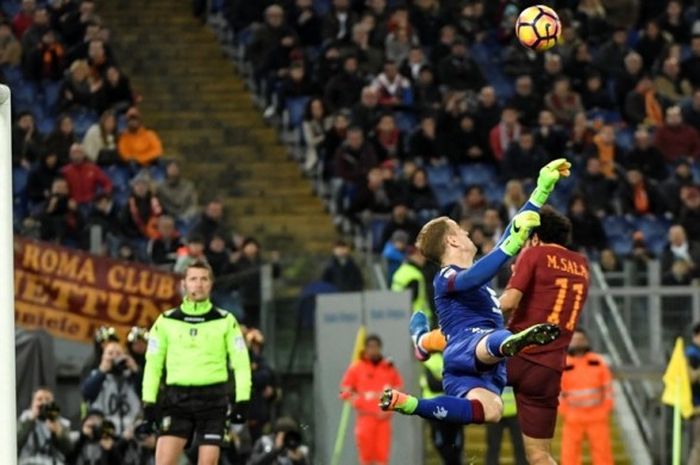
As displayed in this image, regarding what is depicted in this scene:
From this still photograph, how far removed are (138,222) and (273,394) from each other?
3304 mm

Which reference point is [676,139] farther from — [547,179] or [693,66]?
[547,179]

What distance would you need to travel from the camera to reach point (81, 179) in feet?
71.1

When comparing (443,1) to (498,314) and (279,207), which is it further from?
(498,314)

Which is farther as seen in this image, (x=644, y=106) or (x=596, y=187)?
(x=644, y=106)

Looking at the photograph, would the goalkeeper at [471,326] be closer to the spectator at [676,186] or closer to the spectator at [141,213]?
the spectator at [141,213]

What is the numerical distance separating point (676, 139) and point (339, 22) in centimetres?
467

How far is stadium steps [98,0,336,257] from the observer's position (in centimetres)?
2373

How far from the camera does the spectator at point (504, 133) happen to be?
23406 millimetres

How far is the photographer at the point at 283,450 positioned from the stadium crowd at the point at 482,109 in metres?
3.35

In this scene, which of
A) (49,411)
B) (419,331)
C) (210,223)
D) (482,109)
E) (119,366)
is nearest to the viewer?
(419,331)

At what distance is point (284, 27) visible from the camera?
25250 mm

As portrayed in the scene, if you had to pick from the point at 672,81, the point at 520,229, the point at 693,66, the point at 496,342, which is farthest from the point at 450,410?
the point at 693,66

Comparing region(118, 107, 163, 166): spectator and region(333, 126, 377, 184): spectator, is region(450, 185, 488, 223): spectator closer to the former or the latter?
region(333, 126, 377, 184): spectator

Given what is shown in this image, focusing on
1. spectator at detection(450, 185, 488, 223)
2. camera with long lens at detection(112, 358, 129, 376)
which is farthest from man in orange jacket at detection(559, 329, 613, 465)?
camera with long lens at detection(112, 358, 129, 376)
